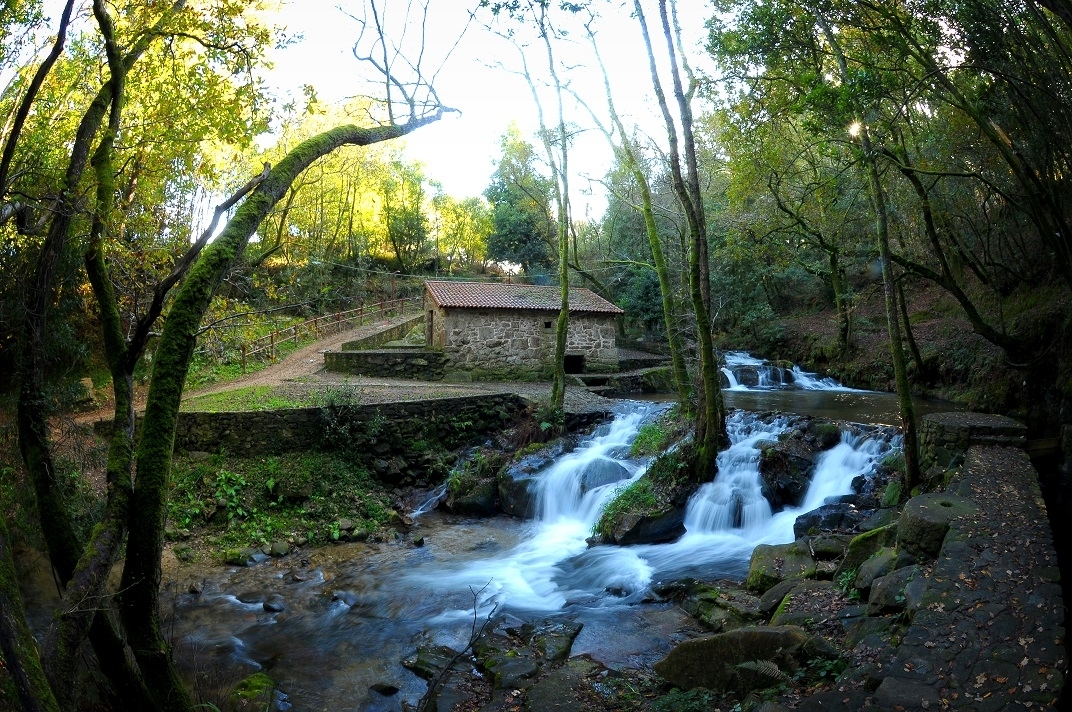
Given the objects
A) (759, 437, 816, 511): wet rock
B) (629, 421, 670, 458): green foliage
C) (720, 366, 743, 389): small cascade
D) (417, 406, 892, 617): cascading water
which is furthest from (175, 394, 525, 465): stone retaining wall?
(720, 366, 743, 389): small cascade

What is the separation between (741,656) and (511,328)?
15.9m

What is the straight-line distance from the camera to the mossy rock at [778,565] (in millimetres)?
6945

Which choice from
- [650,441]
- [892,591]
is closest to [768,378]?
[650,441]

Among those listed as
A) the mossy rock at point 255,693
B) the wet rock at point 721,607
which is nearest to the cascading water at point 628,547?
the wet rock at point 721,607

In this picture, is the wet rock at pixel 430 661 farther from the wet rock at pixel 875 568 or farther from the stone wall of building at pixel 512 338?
the stone wall of building at pixel 512 338

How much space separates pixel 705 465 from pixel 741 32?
6081mm

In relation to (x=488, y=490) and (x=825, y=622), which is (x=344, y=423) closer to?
(x=488, y=490)

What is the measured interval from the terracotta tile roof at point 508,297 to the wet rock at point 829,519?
12.7 metres

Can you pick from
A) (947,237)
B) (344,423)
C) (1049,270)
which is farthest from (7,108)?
(1049,270)

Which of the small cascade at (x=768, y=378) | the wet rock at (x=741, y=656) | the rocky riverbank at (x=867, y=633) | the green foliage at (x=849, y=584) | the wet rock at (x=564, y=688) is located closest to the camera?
the rocky riverbank at (x=867, y=633)

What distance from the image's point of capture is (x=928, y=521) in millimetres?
5410

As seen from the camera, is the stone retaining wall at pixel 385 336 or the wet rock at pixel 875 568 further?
the stone retaining wall at pixel 385 336

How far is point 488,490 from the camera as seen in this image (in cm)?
1219

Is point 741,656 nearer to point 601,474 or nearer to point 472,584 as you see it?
point 472,584
